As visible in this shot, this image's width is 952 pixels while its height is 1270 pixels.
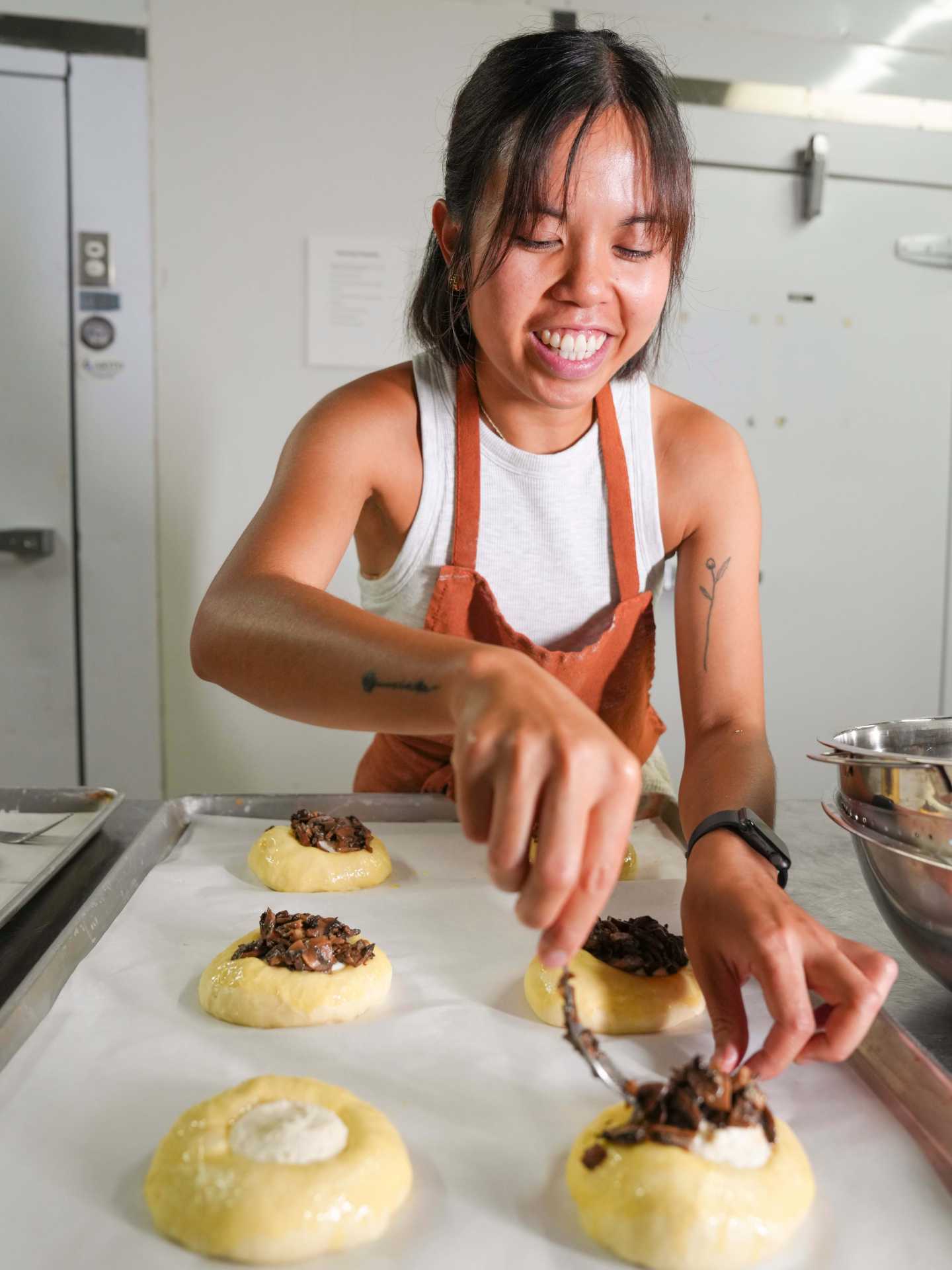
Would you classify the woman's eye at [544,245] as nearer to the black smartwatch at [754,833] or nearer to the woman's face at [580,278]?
the woman's face at [580,278]

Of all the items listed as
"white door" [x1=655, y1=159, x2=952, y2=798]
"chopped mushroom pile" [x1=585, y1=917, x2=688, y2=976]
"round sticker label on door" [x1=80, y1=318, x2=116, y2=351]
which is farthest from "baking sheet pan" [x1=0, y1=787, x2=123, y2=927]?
"white door" [x1=655, y1=159, x2=952, y2=798]

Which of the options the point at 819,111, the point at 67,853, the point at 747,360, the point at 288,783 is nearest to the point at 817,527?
the point at 747,360

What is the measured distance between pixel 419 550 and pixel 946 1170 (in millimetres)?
901

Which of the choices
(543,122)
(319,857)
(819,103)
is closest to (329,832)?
(319,857)

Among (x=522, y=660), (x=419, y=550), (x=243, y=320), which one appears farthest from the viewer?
(x=243, y=320)

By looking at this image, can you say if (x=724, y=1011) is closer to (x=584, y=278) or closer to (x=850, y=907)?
(x=850, y=907)

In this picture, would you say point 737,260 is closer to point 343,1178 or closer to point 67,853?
point 67,853

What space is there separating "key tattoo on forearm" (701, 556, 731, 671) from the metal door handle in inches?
68.9

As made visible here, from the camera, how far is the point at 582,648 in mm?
1438

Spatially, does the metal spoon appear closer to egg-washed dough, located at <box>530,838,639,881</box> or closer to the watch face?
the watch face

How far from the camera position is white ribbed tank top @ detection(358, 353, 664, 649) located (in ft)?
4.55

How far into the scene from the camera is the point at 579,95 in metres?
1.09

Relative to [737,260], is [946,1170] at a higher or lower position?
lower

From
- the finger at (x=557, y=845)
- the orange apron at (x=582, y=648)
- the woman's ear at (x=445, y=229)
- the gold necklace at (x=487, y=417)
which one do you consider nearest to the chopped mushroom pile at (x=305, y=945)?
the orange apron at (x=582, y=648)
